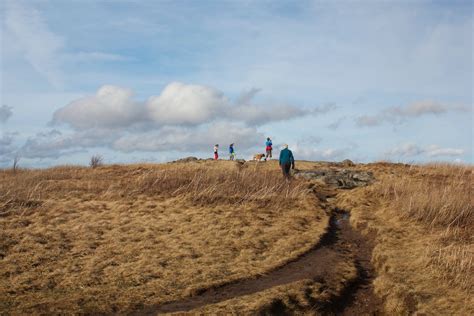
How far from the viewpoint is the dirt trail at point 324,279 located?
1179 centimetres

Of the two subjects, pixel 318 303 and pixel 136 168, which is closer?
pixel 318 303

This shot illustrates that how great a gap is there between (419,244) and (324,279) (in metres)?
5.36

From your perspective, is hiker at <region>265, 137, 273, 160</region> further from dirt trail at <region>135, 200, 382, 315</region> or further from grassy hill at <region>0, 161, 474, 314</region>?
dirt trail at <region>135, 200, 382, 315</region>

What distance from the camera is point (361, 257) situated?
53.3 feet

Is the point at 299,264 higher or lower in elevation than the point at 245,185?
lower

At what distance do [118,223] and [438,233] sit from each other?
1314 cm

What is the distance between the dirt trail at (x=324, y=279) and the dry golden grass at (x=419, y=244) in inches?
18.9

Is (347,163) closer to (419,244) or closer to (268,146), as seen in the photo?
(268,146)

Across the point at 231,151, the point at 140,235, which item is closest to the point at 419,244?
the point at 140,235

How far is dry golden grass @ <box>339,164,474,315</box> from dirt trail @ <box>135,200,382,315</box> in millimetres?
479

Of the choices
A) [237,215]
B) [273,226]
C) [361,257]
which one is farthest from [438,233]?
[237,215]

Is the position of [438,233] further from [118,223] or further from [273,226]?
[118,223]

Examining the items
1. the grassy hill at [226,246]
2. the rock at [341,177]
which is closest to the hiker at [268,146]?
the rock at [341,177]

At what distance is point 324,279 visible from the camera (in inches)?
533
